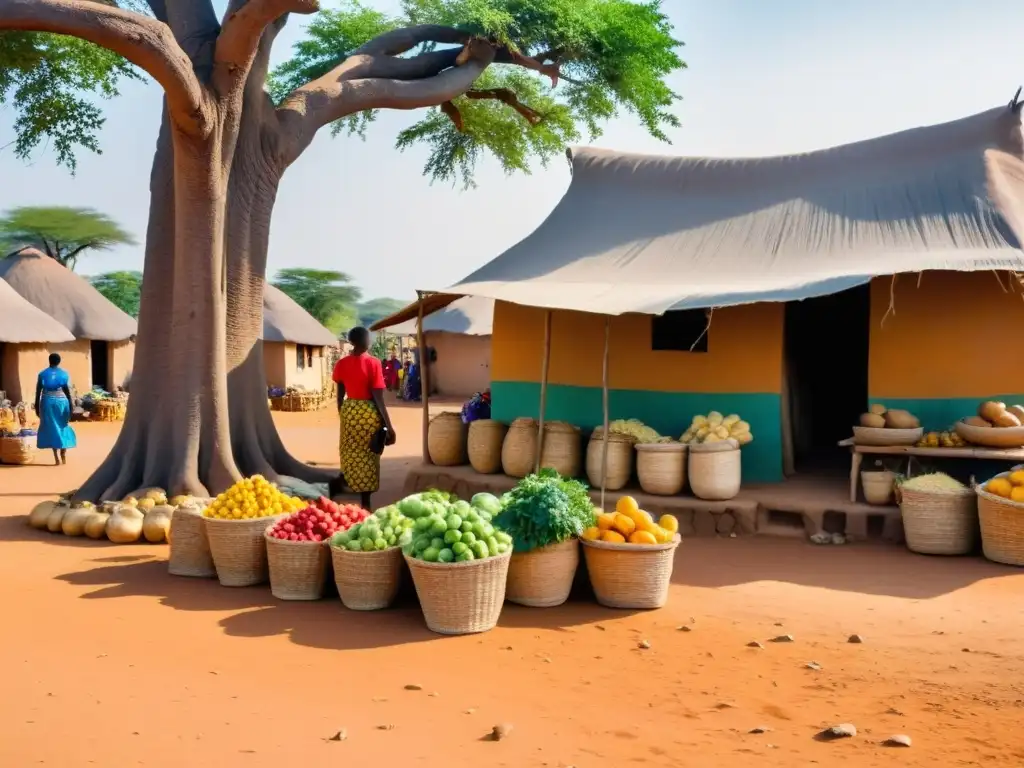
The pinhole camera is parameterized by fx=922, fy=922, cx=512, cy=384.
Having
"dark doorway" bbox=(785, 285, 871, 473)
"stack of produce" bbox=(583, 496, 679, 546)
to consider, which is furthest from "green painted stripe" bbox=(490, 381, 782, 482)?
"stack of produce" bbox=(583, 496, 679, 546)

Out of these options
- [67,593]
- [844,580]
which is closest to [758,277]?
[844,580]

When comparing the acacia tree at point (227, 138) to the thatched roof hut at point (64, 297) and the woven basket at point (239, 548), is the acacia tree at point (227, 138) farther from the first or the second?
the thatched roof hut at point (64, 297)

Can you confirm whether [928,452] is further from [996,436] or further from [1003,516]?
[1003,516]

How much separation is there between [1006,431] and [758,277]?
8.90 ft

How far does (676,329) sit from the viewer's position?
10.4m

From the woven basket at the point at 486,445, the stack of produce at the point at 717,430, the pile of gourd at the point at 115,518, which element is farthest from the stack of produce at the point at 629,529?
the pile of gourd at the point at 115,518

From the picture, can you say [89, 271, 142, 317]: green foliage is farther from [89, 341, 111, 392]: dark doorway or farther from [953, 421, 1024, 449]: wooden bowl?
[953, 421, 1024, 449]: wooden bowl

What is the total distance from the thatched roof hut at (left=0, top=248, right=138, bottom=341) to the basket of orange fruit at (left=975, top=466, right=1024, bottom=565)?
2077 centimetres

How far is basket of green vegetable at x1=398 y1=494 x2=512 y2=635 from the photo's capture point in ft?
17.9

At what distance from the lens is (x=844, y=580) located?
6922mm

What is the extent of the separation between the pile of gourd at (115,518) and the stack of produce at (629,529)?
154 inches

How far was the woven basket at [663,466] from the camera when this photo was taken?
869 cm

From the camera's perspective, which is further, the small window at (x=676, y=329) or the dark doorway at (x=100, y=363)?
the dark doorway at (x=100, y=363)

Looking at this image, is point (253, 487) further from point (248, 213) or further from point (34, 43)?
point (34, 43)
